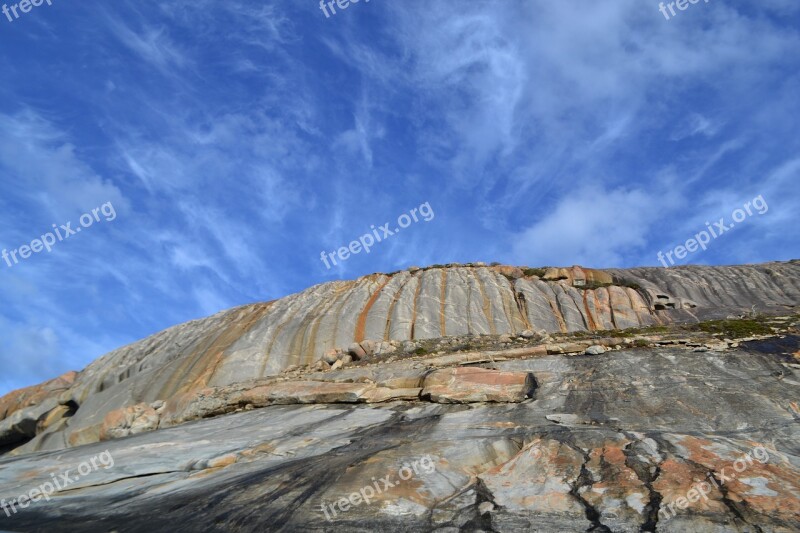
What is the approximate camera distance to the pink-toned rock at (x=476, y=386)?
1555 centimetres

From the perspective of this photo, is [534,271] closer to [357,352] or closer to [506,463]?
[357,352]

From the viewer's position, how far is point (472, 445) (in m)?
11.4

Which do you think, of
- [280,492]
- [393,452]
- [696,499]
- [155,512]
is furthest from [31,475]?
[696,499]

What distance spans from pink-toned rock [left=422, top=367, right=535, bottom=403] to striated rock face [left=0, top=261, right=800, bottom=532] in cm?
7

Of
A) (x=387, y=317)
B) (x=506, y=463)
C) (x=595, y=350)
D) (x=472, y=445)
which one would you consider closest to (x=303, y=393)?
(x=472, y=445)

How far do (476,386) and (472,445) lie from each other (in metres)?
4.85

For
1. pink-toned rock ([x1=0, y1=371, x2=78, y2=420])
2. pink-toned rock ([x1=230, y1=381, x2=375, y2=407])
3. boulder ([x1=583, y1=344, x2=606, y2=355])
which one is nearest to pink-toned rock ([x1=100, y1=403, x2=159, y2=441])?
pink-toned rock ([x1=230, y1=381, x2=375, y2=407])

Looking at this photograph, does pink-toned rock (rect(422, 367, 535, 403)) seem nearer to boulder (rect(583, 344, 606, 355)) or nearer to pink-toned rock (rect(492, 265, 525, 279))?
boulder (rect(583, 344, 606, 355))

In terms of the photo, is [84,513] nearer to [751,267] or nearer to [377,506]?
[377,506]

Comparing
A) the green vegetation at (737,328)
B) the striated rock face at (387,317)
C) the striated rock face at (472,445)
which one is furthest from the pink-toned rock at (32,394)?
the green vegetation at (737,328)

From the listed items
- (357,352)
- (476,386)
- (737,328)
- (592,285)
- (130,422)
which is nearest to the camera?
(476,386)

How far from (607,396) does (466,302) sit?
28.0 meters

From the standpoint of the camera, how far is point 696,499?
8.71m

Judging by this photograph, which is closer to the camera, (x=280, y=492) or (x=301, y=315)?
(x=280, y=492)
